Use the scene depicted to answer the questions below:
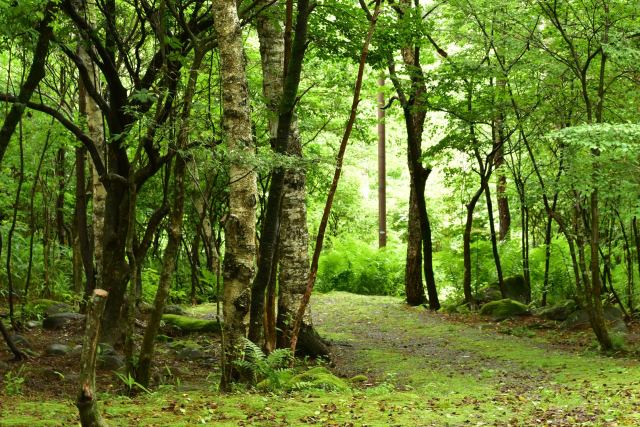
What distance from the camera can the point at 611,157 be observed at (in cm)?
865

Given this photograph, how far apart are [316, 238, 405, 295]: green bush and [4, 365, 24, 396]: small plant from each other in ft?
44.2

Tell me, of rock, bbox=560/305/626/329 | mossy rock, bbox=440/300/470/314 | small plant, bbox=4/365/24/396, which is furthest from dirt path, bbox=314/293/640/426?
small plant, bbox=4/365/24/396

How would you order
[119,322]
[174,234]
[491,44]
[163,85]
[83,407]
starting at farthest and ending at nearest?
[491,44], [119,322], [163,85], [174,234], [83,407]

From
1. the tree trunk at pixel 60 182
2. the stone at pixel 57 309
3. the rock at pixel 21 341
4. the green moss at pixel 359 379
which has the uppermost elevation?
the tree trunk at pixel 60 182

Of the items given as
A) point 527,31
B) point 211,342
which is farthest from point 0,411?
point 527,31

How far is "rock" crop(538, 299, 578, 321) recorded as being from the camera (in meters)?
13.6

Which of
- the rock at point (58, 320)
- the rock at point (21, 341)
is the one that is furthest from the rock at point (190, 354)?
the rock at point (58, 320)

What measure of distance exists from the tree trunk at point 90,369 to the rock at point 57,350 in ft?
18.1

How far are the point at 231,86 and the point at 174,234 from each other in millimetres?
1593

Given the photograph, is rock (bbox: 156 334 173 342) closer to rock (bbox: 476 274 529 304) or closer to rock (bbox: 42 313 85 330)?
rock (bbox: 42 313 85 330)

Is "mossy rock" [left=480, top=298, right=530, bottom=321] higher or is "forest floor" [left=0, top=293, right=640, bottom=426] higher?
"mossy rock" [left=480, top=298, right=530, bottom=321]

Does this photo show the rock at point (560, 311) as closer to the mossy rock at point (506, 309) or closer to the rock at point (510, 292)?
the mossy rock at point (506, 309)

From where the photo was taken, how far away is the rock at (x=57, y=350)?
29.3ft

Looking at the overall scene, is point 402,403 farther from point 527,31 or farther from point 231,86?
point 527,31
